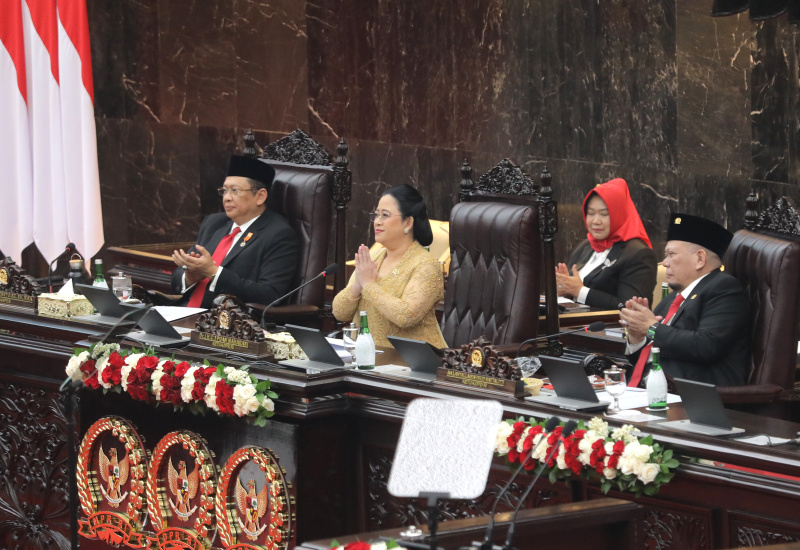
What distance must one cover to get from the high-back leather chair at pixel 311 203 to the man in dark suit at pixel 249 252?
2.3 inches

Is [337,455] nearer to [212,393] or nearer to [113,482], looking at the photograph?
[212,393]

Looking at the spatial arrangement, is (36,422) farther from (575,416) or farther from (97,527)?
(575,416)

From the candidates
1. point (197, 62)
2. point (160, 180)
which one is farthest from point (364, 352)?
point (197, 62)

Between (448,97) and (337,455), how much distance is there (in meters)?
5.15

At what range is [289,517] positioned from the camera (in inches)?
131

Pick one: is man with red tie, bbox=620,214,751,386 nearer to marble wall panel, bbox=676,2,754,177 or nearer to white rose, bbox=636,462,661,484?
white rose, bbox=636,462,661,484

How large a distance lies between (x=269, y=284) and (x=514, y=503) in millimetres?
2120

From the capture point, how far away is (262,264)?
16.5ft

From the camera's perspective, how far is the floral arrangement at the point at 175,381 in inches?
132

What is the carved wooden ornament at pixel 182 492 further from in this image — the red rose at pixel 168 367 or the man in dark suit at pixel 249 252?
the man in dark suit at pixel 249 252

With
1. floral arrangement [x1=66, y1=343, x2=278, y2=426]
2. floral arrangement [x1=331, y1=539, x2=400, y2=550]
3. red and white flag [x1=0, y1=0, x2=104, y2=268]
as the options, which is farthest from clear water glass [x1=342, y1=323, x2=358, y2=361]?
red and white flag [x1=0, y1=0, x2=104, y2=268]

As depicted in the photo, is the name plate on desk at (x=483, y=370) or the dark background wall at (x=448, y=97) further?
the dark background wall at (x=448, y=97)

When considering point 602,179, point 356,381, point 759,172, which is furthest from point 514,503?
point 602,179

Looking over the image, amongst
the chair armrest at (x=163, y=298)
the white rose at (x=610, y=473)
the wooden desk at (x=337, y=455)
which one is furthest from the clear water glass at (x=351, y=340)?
the chair armrest at (x=163, y=298)
